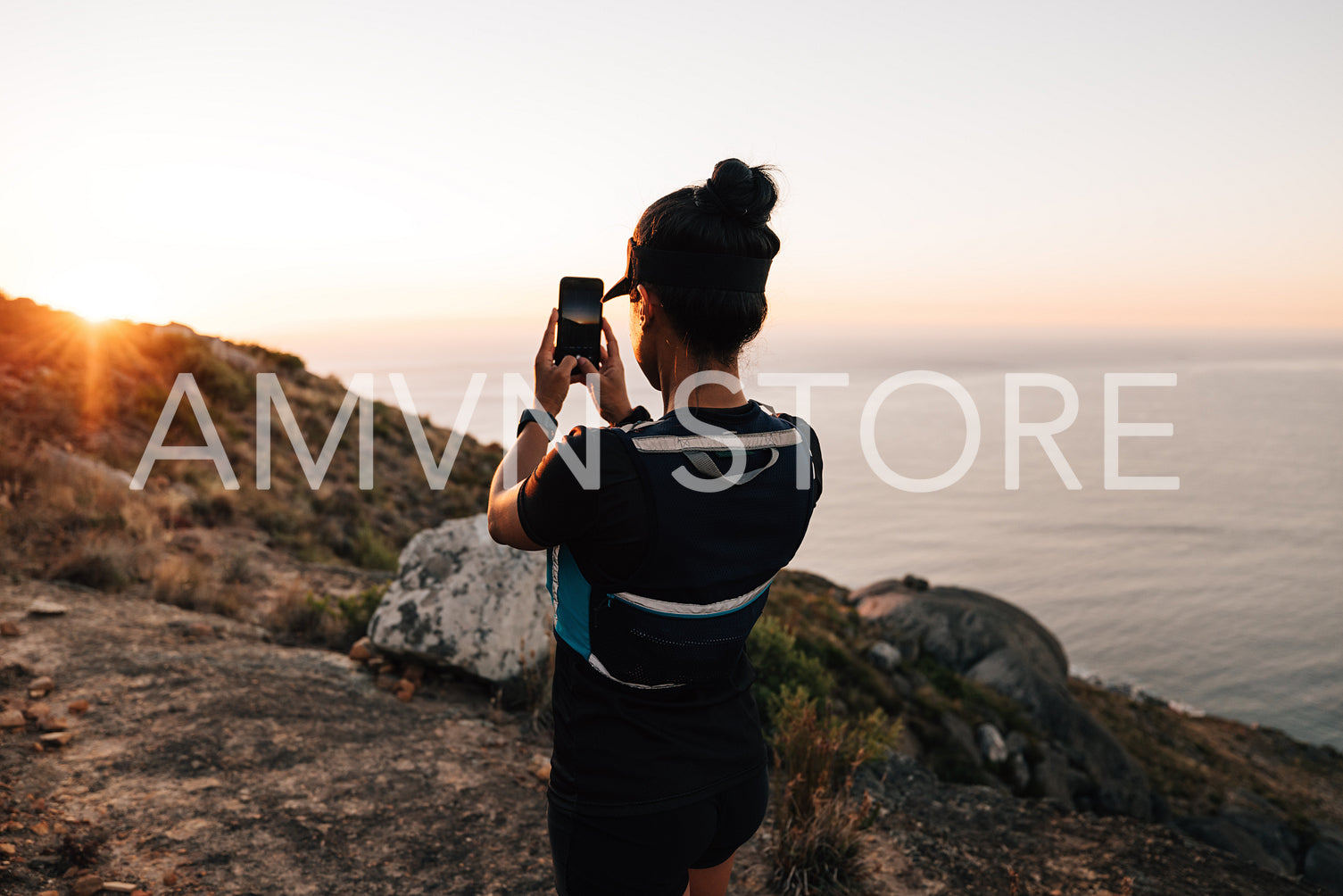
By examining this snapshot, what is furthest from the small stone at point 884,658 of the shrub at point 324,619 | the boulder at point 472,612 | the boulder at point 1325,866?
the shrub at point 324,619

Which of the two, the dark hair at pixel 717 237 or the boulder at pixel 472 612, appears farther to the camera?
the boulder at pixel 472 612

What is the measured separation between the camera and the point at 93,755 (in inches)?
151

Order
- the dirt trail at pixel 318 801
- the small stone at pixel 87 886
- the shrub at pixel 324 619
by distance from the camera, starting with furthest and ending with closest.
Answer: the shrub at pixel 324 619
the dirt trail at pixel 318 801
the small stone at pixel 87 886

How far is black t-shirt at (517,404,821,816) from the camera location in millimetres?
1267

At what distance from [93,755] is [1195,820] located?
16.0m

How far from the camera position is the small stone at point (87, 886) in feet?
9.16

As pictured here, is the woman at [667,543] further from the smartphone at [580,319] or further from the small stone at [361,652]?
the small stone at [361,652]

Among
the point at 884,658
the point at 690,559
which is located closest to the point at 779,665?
the point at 690,559

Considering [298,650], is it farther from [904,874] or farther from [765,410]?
[765,410]

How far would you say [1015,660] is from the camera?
16.8 m

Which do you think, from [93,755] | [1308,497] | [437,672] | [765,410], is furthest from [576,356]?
[1308,497]

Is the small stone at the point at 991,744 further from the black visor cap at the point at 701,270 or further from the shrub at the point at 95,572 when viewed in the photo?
the black visor cap at the point at 701,270

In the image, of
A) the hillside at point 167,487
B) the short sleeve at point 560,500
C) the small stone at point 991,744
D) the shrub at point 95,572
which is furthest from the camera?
the small stone at point 991,744

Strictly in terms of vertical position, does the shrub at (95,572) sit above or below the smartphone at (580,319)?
below
